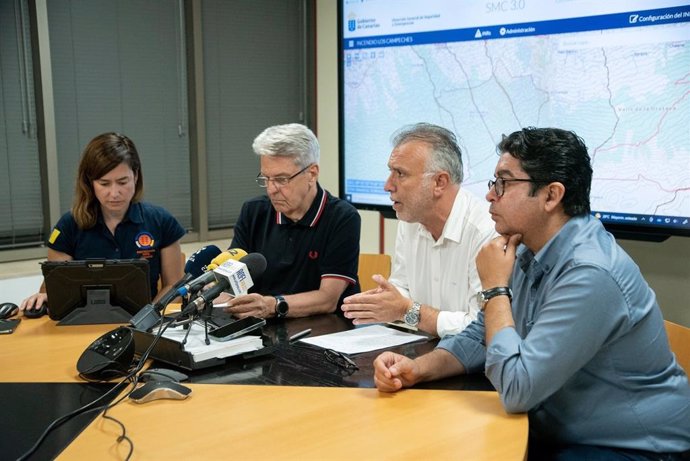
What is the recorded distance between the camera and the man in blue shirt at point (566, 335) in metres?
1.60

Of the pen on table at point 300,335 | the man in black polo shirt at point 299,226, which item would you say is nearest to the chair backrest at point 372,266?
the man in black polo shirt at point 299,226

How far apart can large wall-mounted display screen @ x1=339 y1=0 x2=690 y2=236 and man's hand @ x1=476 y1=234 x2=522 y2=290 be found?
4.80 feet

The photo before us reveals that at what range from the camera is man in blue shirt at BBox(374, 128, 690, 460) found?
5.25ft

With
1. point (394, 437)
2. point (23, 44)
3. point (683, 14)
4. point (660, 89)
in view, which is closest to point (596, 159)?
point (660, 89)

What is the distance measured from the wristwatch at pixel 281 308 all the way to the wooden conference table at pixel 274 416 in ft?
1.40

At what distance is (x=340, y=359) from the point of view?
1989mm

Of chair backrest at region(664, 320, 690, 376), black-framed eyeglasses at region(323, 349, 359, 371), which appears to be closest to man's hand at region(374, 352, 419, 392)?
black-framed eyeglasses at region(323, 349, 359, 371)

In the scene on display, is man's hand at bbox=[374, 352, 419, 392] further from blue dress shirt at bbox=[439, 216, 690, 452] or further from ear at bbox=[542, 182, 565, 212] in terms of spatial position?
ear at bbox=[542, 182, 565, 212]

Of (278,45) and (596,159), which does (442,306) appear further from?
(278,45)

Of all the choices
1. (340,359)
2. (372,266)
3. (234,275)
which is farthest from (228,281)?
(372,266)

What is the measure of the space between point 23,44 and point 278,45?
1817 millimetres

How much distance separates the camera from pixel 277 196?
2840 mm

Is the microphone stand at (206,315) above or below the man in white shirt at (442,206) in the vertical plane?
below

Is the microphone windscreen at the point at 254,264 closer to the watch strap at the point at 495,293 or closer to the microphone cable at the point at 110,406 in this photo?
the microphone cable at the point at 110,406
